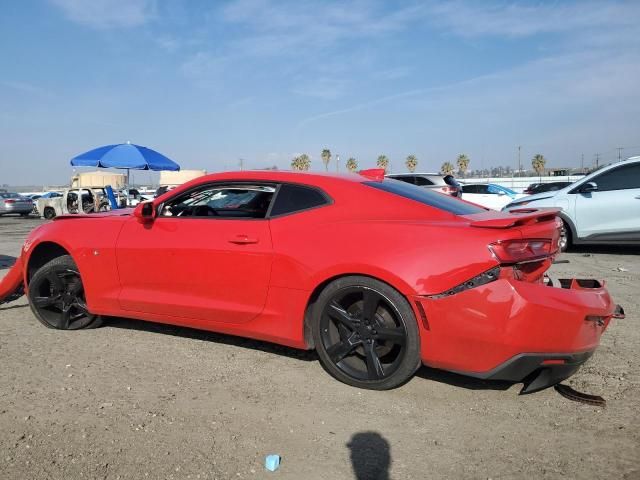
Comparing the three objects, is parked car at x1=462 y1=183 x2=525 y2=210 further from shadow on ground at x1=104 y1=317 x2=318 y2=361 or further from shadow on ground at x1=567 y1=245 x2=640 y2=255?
shadow on ground at x1=104 y1=317 x2=318 y2=361

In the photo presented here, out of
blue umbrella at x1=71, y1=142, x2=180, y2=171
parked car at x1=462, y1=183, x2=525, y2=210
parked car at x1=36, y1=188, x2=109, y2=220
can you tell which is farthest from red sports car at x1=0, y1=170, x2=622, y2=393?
parked car at x1=36, y1=188, x2=109, y2=220

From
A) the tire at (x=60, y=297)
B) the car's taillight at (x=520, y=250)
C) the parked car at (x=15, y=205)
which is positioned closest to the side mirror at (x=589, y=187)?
the car's taillight at (x=520, y=250)

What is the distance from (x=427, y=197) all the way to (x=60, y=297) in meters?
3.15

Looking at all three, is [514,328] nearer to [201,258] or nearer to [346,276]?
[346,276]

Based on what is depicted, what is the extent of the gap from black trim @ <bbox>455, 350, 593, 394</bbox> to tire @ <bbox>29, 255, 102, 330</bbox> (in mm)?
3213

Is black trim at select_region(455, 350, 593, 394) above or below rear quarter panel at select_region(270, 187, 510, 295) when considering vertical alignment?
below

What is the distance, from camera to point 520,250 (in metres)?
2.90

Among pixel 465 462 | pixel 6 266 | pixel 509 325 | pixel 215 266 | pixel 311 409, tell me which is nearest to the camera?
pixel 465 462

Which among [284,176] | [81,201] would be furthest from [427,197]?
[81,201]

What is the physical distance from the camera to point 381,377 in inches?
124

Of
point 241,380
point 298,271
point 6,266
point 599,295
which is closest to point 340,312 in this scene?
point 298,271

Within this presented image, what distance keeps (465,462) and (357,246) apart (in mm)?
1316

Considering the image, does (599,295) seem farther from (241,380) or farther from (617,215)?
(617,215)

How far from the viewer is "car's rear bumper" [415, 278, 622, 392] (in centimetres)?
276
